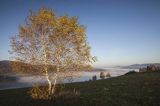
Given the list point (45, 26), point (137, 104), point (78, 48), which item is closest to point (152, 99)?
point (137, 104)

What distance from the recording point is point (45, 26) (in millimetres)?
25375

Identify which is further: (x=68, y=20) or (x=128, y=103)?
(x=68, y=20)

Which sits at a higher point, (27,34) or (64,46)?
(27,34)

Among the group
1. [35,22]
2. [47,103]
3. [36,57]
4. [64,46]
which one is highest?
[35,22]

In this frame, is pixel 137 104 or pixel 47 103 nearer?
pixel 137 104

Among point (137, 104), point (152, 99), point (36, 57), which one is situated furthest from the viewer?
point (36, 57)

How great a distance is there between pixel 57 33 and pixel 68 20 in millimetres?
2481

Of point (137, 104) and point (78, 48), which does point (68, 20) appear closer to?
point (78, 48)

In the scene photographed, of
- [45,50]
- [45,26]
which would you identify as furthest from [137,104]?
[45,26]

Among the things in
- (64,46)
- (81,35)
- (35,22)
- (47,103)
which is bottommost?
(47,103)

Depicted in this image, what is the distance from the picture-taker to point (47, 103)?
21.5m

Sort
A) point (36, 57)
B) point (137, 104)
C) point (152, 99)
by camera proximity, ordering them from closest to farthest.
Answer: point (137, 104) < point (152, 99) < point (36, 57)

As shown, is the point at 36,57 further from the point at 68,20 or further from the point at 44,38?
the point at 68,20

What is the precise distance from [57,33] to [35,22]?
3630mm
